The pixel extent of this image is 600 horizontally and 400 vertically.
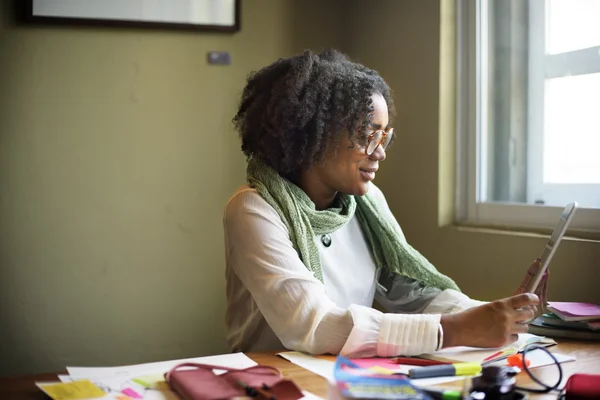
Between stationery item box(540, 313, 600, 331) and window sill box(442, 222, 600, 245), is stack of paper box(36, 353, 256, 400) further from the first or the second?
window sill box(442, 222, 600, 245)

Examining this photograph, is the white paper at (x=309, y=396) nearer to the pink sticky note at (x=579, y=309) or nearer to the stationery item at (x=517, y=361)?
the stationery item at (x=517, y=361)

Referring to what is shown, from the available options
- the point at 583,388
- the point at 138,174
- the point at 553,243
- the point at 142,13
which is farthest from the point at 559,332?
the point at 142,13

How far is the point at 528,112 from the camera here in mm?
2131

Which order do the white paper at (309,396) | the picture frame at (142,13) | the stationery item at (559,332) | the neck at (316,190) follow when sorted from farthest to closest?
the picture frame at (142,13), the neck at (316,190), the stationery item at (559,332), the white paper at (309,396)

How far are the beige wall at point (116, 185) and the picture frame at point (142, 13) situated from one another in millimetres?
41

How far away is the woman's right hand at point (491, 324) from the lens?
136 cm

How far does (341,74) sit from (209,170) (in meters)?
1.05

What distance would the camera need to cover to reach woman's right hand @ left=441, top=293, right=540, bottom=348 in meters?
1.36

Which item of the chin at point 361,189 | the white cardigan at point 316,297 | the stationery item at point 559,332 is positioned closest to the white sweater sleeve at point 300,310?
the white cardigan at point 316,297

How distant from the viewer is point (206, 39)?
263cm

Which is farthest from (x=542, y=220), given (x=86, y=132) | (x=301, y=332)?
(x=86, y=132)

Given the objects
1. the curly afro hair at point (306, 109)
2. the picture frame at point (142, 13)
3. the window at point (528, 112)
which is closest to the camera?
the curly afro hair at point (306, 109)

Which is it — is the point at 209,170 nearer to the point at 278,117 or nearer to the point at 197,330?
the point at 197,330

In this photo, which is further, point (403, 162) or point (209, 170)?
point (209, 170)
